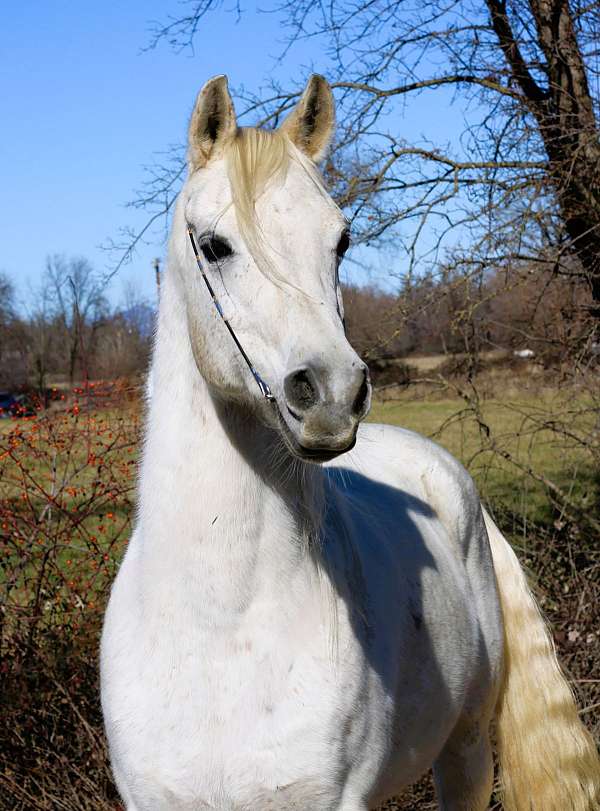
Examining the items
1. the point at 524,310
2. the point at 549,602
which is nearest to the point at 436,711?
the point at 549,602

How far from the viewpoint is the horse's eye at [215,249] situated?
6.39 feet

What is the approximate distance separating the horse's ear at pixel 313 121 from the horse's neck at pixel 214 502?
568 mm

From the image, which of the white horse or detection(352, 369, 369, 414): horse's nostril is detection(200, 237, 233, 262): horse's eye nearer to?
the white horse

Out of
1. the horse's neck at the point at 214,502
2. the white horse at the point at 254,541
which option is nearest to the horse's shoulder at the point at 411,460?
the white horse at the point at 254,541

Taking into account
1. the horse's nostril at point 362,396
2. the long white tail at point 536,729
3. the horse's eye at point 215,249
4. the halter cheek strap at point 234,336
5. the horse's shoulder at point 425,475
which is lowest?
the long white tail at point 536,729

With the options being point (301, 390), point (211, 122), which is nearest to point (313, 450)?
point (301, 390)

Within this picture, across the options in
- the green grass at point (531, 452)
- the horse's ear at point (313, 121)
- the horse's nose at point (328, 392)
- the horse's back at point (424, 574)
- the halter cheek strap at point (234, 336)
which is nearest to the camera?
the horse's nose at point (328, 392)

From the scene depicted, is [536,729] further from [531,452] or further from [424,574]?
[531,452]

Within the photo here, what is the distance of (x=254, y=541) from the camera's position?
2.05 m

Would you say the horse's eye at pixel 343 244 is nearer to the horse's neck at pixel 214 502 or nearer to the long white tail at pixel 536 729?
the horse's neck at pixel 214 502

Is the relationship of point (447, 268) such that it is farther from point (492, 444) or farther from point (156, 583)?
point (156, 583)

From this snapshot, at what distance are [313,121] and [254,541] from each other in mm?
1123

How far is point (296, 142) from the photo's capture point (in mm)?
2268

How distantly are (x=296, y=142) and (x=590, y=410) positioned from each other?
3.79 m
